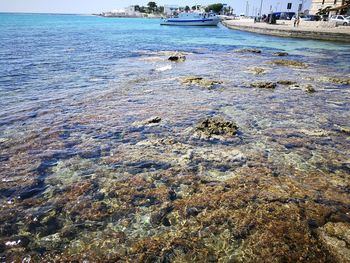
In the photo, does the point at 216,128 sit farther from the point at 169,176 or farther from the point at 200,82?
the point at 200,82

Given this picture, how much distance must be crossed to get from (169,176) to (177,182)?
0.26m

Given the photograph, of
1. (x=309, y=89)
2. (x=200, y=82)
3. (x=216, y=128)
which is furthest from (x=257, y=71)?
(x=216, y=128)

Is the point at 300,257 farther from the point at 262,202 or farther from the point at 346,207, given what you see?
the point at 346,207

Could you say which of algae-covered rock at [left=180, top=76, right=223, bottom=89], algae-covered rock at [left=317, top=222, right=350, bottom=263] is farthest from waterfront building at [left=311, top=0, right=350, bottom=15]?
algae-covered rock at [left=317, top=222, right=350, bottom=263]

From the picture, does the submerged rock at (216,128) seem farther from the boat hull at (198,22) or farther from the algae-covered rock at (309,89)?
the boat hull at (198,22)

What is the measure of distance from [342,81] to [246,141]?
32.2ft

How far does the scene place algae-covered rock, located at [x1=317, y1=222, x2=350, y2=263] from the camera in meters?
3.78

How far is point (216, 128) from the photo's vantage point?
7699mm

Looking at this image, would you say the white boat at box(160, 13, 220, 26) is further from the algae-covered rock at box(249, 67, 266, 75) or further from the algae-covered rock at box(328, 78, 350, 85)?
the algae-covered rock at box(328, 78, 350, 85)

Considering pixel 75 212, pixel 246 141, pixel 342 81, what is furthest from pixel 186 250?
pixel 342 81

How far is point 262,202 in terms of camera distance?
4.82m

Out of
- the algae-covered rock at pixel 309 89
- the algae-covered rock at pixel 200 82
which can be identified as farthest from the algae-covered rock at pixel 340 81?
the algae-covered rock at pixel 200 82

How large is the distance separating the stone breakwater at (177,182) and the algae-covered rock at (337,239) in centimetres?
1

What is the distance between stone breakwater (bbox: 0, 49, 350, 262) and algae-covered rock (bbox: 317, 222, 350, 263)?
0.05 feet
